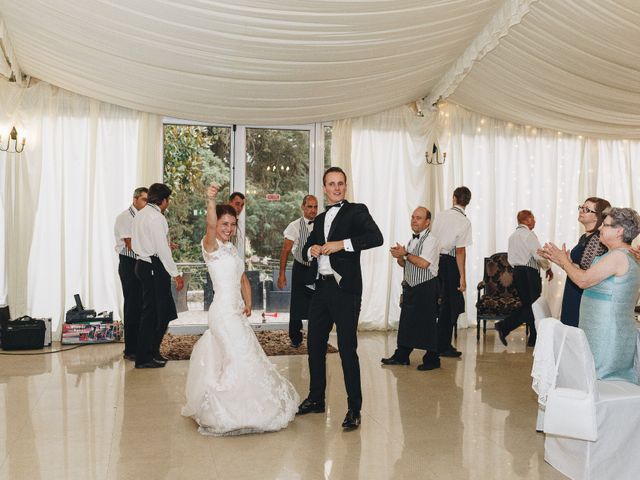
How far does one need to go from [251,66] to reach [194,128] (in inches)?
111

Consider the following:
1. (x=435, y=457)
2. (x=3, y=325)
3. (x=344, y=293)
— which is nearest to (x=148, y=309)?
(x=3, y=325)

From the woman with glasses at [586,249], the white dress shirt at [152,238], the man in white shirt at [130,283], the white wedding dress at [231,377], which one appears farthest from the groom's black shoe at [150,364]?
the woman with glasses at [586,249]

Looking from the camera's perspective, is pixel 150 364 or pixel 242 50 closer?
pixel 242 50

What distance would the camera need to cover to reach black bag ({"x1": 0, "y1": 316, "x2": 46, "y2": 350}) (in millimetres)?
7742

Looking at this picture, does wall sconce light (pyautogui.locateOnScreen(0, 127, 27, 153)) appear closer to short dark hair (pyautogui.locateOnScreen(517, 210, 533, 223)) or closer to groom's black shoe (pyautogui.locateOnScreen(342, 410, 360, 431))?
groom's black shoe (pyautogui.locateOnScreen(342, 410, 360, 431))

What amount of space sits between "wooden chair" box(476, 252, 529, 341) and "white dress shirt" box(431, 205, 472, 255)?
5.44 feet

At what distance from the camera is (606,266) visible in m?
4.00

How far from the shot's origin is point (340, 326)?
4.74m

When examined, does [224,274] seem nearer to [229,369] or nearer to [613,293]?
[229,369]

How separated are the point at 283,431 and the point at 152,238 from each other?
9.09 ft

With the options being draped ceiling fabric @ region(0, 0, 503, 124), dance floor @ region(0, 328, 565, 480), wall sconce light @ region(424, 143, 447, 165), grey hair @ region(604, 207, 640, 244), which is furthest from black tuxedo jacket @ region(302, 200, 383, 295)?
wall sconce light @ region(424, 143, 447, 165)

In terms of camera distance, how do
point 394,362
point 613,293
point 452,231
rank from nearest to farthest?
point 613,293, point 394,362, point 452,231

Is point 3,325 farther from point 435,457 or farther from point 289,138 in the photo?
point 435,457

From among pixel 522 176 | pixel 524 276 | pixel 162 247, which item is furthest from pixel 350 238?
pixel 522 176
